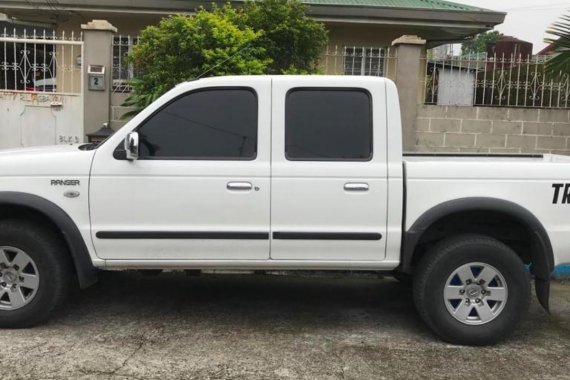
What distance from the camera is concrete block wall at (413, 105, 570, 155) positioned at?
8945 millimetres

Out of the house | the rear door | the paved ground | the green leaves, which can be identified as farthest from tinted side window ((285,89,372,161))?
the house

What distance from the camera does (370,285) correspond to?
6.61m

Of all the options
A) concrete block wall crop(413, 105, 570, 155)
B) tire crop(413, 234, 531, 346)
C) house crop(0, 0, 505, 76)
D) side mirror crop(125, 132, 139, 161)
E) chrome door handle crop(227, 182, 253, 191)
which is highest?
house crop(0, 0, 505, 76)

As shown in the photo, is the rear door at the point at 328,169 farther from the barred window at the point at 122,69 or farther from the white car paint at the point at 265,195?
the barred window at the point at 122,69

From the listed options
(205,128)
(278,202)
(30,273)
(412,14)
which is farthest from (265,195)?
(412,14)

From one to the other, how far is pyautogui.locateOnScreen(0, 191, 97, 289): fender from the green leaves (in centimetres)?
346

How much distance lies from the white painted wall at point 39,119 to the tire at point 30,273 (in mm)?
4396

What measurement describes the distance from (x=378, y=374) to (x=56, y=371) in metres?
2.16

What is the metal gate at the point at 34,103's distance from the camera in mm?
8734

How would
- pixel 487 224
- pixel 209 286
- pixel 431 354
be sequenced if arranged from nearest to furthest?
1. pixel 431 354
2. pixel 487 224
3. pixel 209 286

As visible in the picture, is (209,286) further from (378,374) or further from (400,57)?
(400,57)

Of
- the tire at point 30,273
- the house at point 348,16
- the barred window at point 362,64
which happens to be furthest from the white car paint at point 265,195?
the barred window at point 362,64

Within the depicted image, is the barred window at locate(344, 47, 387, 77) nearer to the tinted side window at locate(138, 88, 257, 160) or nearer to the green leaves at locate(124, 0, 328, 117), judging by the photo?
the green leaves at locate(124, 0, 328, 117)

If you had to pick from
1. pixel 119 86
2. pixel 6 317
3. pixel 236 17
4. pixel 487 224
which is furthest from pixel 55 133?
pixel 487 224
